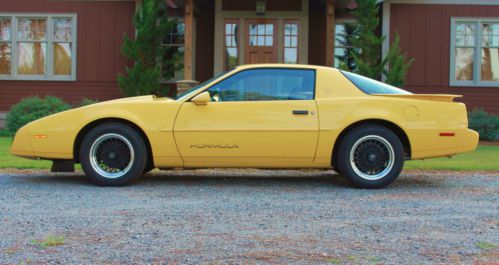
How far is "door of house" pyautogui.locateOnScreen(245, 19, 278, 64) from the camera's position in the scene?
16.6 metres

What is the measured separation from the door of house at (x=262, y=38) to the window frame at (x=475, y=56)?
15.7 feet

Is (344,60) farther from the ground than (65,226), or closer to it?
farther from the ground

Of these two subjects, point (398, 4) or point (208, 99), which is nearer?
point (208, 99)

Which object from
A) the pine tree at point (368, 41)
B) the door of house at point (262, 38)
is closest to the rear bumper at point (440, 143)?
the pine tree at point (368, 41)

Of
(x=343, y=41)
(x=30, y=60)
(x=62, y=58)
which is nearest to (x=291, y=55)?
(x=343, y=41)

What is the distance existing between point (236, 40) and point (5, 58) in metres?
6.49

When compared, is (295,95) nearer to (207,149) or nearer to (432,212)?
(207,149)

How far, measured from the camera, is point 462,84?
1625 cm

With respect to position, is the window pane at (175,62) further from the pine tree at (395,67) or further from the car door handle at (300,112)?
the car door handle at (300,112)

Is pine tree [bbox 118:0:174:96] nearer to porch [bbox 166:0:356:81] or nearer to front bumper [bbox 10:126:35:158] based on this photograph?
porch [bbox 166:0:356:81]

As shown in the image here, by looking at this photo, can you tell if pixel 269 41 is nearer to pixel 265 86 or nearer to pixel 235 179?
pixel 235 179

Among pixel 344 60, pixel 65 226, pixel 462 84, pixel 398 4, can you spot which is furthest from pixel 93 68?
pixel 65 226

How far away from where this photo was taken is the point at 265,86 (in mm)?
6926

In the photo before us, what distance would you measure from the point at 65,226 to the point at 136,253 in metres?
1.03
